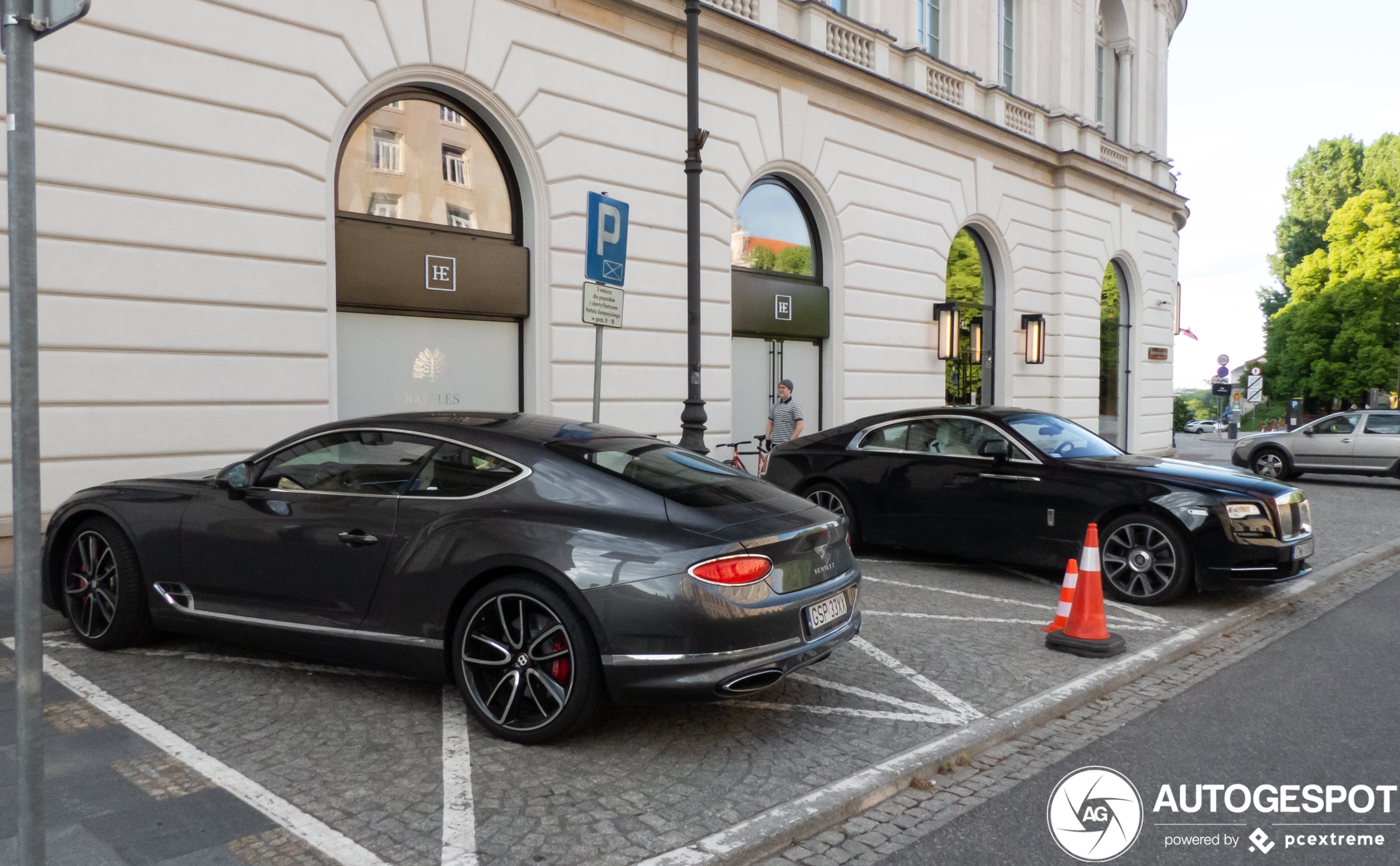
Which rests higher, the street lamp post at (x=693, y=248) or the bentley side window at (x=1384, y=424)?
the street lamp post at (x=693, y=248)

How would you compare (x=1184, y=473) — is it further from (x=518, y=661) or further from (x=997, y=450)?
(x=518, y=661)

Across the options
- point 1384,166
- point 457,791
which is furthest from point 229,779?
point 1384,166

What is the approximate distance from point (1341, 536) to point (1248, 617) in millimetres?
5291

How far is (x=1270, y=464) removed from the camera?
1930 cm

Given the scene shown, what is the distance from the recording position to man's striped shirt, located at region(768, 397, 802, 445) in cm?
1354

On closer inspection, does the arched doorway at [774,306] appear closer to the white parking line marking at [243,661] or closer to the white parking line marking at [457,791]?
the white parking line marking at [243,661]

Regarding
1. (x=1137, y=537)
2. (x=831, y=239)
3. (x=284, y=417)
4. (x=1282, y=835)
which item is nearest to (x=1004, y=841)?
(x=1282, y=835)

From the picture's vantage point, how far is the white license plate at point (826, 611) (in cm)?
451

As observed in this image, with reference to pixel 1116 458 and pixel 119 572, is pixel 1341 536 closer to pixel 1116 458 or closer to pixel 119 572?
pixel 1116 458

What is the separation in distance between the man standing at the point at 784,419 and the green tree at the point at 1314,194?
48.9 m

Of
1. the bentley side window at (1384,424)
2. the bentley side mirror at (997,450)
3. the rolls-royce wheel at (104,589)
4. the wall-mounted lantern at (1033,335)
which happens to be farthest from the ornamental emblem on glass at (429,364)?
the bentley side window at (1384,424)

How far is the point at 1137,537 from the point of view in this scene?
7543mm

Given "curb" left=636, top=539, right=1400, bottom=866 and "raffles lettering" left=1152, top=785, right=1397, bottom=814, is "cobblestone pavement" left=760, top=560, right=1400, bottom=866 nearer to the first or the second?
"curb" left=636, top=539, right=1400, bottom=866

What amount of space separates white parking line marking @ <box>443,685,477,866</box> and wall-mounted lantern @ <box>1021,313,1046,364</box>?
17115 mm
